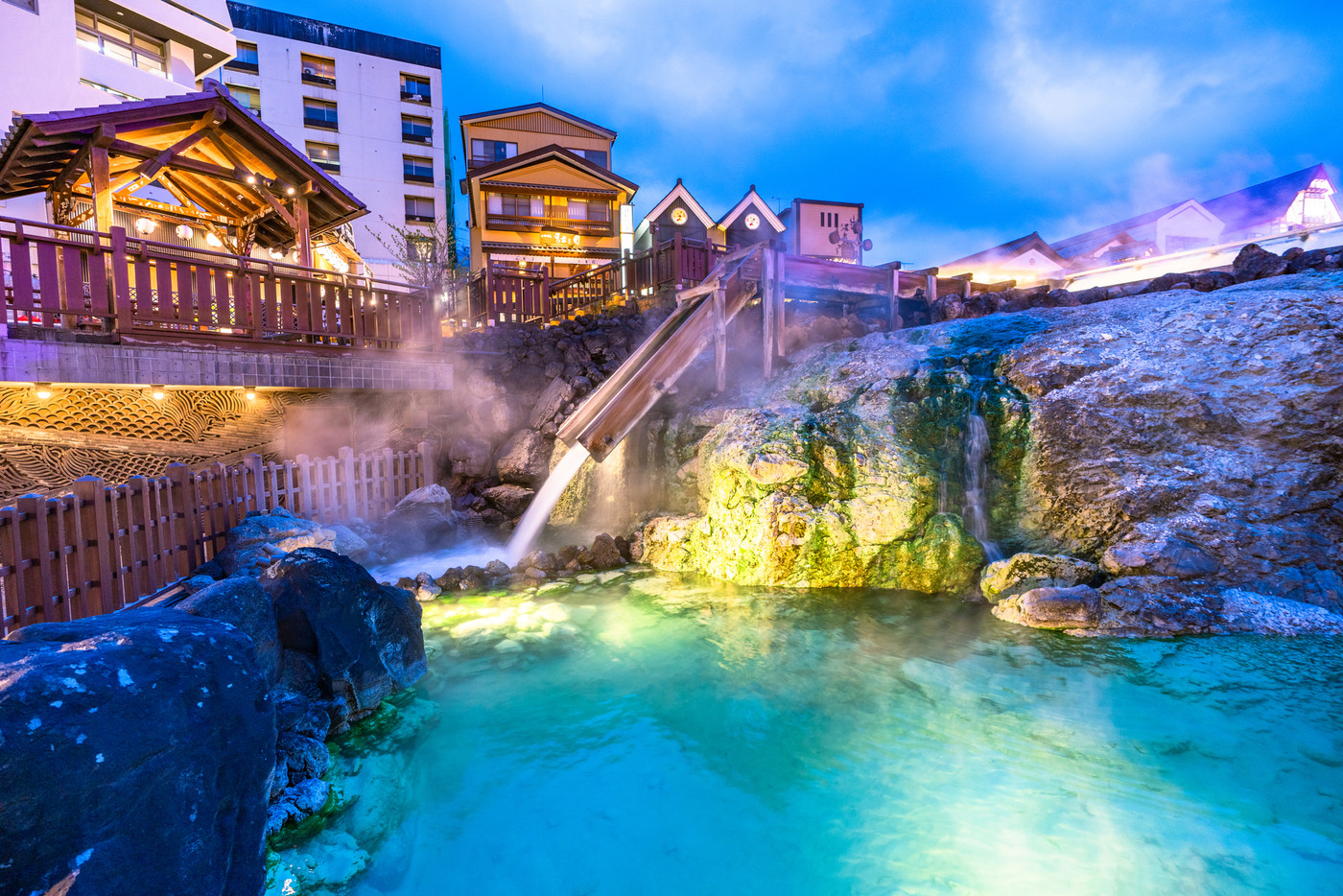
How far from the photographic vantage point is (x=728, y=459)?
9.63 meters

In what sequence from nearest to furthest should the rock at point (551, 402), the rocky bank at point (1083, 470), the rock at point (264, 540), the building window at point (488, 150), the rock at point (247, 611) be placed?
the rock at point (247, 611), the rocky bank at point (1083, 470), the rock at point (264, 540), the rock at point (551, 402), the building window at point (488, 150)

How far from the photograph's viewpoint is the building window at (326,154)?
3669 cm

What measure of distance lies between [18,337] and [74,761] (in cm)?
874

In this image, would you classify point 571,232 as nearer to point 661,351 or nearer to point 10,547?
point 661,351

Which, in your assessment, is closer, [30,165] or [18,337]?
[18,337]

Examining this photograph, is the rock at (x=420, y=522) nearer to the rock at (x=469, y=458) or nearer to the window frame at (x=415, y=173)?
the rock at (x=469, y=458)

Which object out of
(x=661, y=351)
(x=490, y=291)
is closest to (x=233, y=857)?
(x=661, y=351)

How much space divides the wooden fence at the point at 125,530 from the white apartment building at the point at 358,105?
2898 cm

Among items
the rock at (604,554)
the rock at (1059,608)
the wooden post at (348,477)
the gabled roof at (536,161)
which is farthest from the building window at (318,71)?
the rock at (1059,608)

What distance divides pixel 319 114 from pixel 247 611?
4320 centimetres

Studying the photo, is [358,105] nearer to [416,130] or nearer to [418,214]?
[416,130]

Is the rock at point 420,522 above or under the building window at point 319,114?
under

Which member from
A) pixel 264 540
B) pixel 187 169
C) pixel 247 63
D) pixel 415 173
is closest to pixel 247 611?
pixel 264 540

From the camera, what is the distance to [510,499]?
1222 centimetres
